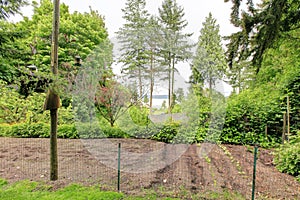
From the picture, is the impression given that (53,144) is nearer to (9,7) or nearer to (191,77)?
(9,7)

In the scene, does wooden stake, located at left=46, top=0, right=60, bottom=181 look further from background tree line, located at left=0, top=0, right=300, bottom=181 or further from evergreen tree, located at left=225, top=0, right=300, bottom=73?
evergreen tree, located at left=225, top=0, right=300, bottom=73

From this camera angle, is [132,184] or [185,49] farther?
[185,49]

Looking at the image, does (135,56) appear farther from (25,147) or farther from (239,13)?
(25,147)

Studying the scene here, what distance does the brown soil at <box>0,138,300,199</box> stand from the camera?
7.84 ft

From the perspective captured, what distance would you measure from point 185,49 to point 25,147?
13.2 ft

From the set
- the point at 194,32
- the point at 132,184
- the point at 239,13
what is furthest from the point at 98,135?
the point at 239,13

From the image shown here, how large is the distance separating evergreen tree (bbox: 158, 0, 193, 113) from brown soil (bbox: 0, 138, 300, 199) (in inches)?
49.8

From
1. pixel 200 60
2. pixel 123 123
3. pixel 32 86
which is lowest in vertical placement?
pixel 123 123

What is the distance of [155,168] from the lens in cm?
298

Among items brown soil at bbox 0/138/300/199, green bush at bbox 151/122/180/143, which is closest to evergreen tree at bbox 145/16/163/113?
green bush at bbox 151/122/180/143

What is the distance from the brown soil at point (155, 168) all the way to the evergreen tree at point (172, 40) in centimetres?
126

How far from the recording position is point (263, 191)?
2.29 m

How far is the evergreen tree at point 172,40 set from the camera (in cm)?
342

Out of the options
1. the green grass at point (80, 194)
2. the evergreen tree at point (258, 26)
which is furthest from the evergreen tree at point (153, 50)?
the green grass at point (80, 194)
